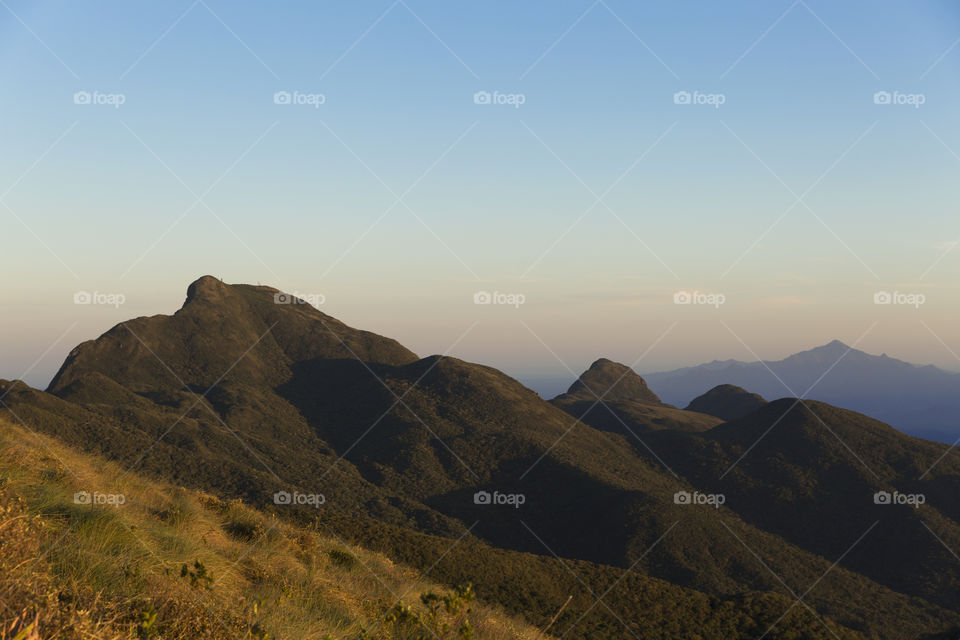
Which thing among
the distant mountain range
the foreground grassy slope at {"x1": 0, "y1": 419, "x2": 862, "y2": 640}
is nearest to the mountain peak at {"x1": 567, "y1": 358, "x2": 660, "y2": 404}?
the distant mountain range

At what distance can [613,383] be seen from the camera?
177375mm

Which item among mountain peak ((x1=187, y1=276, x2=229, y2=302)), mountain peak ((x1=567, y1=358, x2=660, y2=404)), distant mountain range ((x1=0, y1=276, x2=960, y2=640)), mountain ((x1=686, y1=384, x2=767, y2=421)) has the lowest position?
distant mountain range ((x1=0, y1=276, x2=960, y2=640))

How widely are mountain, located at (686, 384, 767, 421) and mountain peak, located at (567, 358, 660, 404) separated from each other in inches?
543

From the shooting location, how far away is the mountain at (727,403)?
145m

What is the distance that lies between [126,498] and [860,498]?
85042 millimetres

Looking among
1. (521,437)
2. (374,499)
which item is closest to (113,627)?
(374,499)

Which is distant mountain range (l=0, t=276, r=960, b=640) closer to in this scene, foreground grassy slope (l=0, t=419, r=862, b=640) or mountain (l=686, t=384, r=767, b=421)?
foreground grassy slope (l=0, t=419, r=862, b=640)

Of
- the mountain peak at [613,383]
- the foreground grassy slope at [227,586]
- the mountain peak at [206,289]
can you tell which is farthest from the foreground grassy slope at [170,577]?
the mountain peak at [613,383]

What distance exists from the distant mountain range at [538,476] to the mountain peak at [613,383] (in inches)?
1859

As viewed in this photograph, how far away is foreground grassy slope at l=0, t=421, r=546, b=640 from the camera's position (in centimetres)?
502

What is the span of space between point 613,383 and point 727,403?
116 ft

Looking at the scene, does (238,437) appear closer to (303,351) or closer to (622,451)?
(303,351)

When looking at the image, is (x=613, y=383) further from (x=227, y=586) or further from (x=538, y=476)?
(x=227, y=586)

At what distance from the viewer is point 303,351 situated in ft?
383
